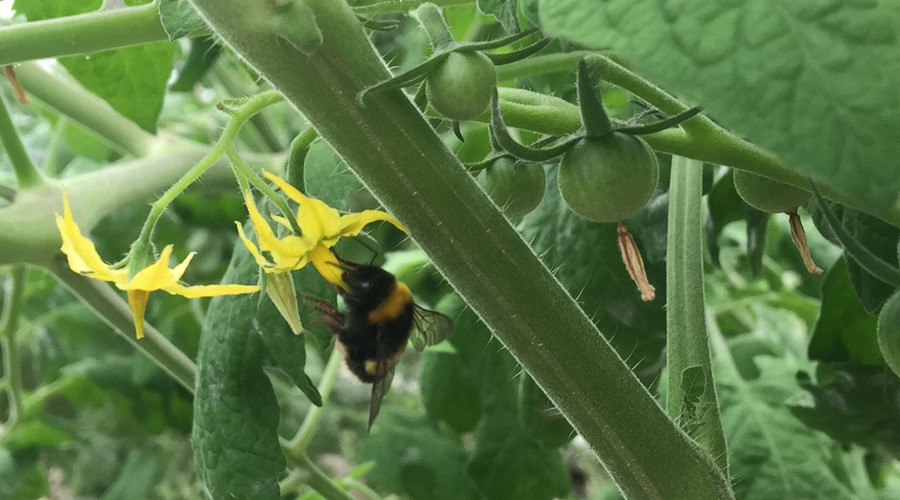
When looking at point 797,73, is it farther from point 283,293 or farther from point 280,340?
point 280,340

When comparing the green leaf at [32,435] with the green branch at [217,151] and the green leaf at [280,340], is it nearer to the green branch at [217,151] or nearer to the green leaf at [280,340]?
the green leaf at [280,340]

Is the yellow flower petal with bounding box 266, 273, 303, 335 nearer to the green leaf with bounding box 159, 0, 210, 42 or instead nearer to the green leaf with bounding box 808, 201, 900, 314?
the green leaf with bounding box 159, 0, 210, 42

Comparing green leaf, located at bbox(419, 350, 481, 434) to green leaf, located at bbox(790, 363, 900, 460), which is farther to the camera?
green leaf, located at bbox(419, 350, 481, 434)

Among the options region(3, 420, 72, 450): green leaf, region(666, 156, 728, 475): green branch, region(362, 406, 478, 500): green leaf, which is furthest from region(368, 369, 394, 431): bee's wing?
region(3, 420, 72, 450): green leaf

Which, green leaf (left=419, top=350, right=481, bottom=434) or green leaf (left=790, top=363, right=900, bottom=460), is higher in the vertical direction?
green leaf (left=790, top=363, right=900, bottom=460)

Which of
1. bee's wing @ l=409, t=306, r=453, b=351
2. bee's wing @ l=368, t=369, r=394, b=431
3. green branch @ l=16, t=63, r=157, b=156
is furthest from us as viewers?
green branch @ l=16, t=63, r=157, b=156

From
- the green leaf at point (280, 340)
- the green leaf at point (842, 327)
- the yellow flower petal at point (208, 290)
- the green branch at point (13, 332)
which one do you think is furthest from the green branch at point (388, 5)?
the green branch at point (13, 332)

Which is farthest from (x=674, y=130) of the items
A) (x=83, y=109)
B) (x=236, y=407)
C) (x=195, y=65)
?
(x=83, y=109)
